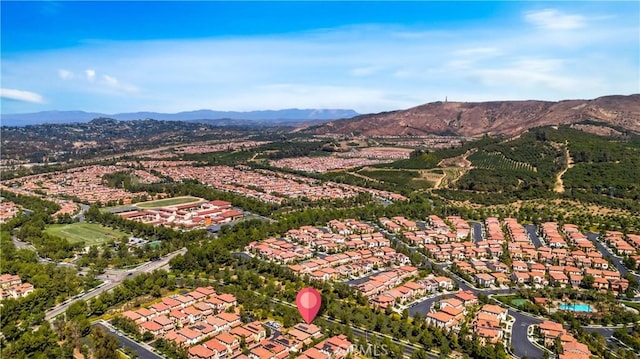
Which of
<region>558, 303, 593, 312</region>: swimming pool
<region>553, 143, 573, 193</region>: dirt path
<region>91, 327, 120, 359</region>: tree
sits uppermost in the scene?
<region>553, 143, 573, 193</region>: dirt path

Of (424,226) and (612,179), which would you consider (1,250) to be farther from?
(612,179)

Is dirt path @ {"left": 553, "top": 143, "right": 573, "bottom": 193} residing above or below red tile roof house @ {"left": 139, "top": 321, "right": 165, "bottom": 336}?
above

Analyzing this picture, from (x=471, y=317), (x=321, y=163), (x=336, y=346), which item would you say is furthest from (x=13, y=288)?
(x=321, y=163)

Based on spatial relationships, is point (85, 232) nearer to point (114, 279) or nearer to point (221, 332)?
point (114, 279)

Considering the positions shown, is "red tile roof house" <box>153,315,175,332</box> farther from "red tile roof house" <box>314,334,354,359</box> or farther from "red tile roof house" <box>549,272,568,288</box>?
"red tile roof house" <box>549,272,568,288</box>

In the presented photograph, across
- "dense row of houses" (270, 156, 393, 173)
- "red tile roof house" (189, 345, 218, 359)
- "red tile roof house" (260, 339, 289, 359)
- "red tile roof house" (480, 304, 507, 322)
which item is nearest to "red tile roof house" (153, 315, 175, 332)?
"red tile roof house" (189, 345, 218, 359)

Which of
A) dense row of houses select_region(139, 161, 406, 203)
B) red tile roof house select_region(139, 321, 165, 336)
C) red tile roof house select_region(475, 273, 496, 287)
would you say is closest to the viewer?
red tile roof house select_region(139, 321, 165, 336)

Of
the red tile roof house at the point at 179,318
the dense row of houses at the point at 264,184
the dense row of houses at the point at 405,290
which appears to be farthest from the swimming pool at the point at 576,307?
the dense row of houses at the point at 264,184
